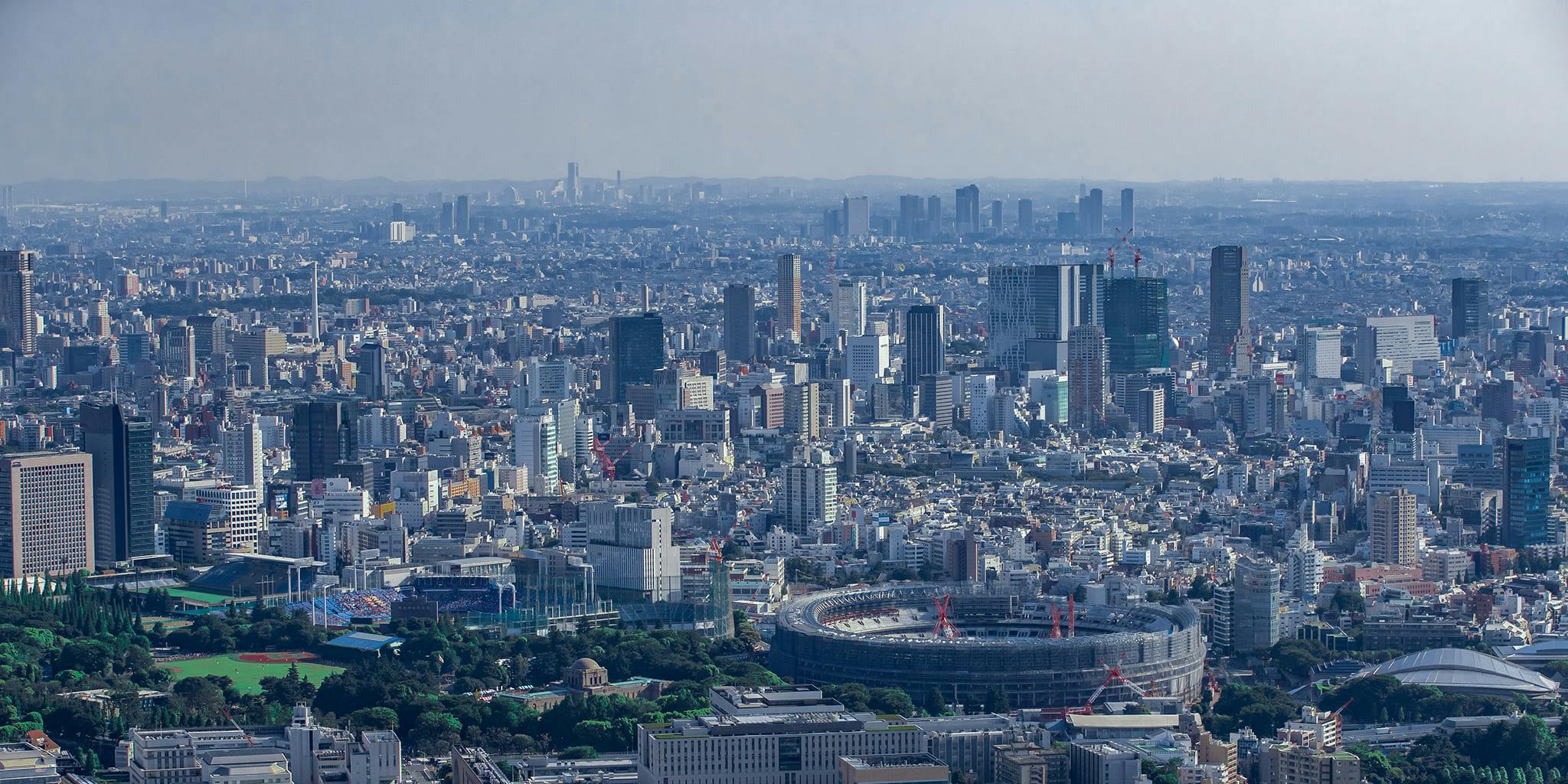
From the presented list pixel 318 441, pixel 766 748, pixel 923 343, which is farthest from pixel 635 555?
pixel 923 343

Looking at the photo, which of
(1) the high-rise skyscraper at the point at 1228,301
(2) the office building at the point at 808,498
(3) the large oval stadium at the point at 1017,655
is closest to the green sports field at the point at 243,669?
(3) the large oval stadium at the point at 1017,655

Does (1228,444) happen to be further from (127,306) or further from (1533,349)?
(127,306)

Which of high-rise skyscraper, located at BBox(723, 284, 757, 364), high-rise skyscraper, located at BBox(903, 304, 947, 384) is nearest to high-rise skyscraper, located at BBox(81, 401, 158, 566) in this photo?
high-rise skyscraper, located at BBox(903, 304, 947, 384)

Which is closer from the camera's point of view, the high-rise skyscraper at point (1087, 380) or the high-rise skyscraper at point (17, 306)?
the high-rise skyscraper at point (1087, 380)

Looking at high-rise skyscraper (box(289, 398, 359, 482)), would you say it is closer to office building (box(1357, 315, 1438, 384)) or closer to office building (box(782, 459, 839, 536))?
office building (box(782, 459, 839, 536))

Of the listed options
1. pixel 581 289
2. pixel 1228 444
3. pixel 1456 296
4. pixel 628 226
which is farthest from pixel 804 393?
pixel 628 226

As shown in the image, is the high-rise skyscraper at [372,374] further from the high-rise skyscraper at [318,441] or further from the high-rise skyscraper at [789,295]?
the high-rise skyscraper at [789,295]
